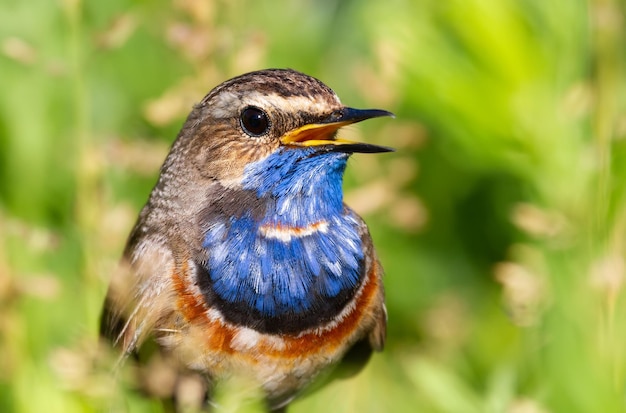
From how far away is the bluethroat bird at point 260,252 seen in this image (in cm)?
356

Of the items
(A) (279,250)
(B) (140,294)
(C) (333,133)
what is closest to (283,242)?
(A) (279,250)

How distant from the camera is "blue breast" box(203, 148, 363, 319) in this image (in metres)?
3.58

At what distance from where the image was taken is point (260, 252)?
143 inches

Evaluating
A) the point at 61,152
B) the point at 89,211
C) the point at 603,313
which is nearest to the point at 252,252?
the point at 89,211

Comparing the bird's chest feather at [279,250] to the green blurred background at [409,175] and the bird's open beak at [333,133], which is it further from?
the green blurred background at [409,175]

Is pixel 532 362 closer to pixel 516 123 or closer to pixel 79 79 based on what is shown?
pixel 516 123

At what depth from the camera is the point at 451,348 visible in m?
4.86

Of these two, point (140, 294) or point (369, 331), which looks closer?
point (140, 294)

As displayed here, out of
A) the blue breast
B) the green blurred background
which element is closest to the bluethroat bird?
the blue breast

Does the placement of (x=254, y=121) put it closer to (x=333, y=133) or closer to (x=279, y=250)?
(x=333, y=133)

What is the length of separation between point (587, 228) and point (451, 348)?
1212mm

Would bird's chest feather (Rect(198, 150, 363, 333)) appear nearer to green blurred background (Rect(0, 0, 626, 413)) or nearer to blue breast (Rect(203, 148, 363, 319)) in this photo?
blue breast (Rect(203, 148, 363, 319))

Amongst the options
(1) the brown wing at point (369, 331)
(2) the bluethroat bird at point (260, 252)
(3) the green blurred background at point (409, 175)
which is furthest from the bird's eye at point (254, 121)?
(1) the brown wing at point (369, 331)

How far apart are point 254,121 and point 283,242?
37 cm
